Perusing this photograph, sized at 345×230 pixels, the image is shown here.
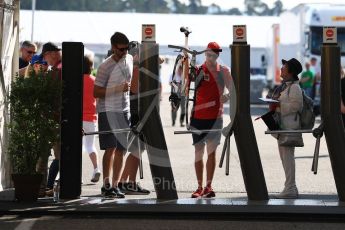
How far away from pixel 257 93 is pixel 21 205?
125 ft

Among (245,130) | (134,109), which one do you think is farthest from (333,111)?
(134,109)

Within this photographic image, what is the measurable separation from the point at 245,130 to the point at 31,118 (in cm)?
235

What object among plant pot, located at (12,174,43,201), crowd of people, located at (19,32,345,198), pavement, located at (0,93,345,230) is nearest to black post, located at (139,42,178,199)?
pavement, located at (0,93,345,230)

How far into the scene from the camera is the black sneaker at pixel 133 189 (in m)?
12.7

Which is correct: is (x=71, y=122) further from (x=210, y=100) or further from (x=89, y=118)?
(x=89, y=118)

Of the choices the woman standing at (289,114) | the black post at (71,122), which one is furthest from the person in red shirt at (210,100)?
the black post at (71,122)

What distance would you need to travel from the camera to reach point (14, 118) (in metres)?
11.3

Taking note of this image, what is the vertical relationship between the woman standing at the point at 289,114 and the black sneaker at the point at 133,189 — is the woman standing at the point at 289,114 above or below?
above

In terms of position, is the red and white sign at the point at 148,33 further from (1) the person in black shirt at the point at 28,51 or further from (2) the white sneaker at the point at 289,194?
(1) the person in black shirt at the point at 28,51

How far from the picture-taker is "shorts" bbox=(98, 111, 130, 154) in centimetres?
1196

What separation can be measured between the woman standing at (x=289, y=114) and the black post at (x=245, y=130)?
0.80 m

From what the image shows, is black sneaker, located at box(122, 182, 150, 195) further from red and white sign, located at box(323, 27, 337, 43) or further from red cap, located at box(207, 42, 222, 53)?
red and white sign, located at box(323, 27, 337, 43)

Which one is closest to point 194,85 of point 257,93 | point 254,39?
point 257,93

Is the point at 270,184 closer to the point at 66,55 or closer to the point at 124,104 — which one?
Answer: the point at 124,104
